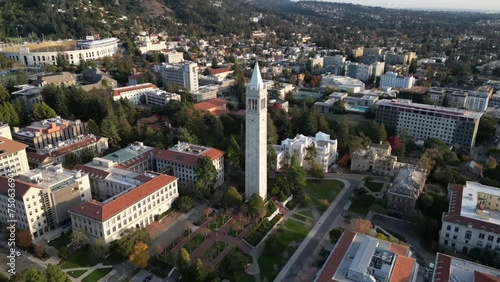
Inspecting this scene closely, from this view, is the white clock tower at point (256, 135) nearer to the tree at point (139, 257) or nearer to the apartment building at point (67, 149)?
the tree at point (139, 257)

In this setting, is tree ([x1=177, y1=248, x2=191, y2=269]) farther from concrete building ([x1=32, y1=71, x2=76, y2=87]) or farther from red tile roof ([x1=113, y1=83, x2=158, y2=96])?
concrete building ([x1=32, y1=71, x2=76, y2=87])

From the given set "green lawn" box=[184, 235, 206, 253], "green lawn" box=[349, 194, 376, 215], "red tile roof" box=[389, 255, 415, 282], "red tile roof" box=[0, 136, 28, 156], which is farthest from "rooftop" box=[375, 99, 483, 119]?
"red tile roof" box=[0, 136, 28, 156]

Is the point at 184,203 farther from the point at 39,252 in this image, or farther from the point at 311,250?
the point at 311,250

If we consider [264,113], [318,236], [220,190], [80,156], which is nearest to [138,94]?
[80,156]

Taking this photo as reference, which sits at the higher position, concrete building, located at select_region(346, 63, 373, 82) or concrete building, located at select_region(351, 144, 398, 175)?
concrete building, located at select_region(346, 63, 373, 82)

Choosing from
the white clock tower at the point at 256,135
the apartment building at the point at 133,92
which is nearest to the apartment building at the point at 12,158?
the apartment building at the point at 133,92
